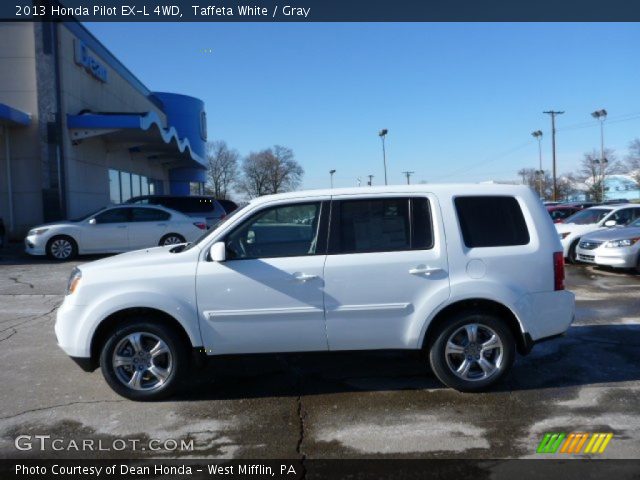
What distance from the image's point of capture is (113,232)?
14.3 meters

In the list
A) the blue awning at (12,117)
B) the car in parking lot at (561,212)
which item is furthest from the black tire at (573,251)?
the blue awning at (12,117)

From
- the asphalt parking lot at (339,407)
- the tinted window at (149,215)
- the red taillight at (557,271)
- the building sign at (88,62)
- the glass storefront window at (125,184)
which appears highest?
the building sign at (88,62)

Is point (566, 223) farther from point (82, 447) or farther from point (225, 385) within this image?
point (82, 447)

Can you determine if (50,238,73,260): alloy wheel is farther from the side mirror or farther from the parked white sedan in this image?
the side mirror

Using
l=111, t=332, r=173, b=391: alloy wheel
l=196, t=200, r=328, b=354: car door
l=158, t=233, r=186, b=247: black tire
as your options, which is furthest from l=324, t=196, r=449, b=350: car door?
l=158, t=233, r=186, b=247: black tire

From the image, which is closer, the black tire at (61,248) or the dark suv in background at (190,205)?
the black tire at (61,248)

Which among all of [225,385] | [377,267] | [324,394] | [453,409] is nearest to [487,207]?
[377,267]

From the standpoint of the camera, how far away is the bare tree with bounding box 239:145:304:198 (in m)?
44.9

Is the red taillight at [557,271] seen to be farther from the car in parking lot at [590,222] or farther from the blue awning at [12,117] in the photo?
the blue awning at [12,117]

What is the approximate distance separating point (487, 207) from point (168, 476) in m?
3.32

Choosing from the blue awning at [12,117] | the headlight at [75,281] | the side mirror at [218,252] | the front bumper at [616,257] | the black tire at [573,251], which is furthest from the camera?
the blue awning at [12,117]

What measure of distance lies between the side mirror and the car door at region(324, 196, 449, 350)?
33.7 inches

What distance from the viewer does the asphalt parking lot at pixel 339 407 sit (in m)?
3.88

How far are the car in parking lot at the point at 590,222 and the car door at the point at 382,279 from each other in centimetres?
957
